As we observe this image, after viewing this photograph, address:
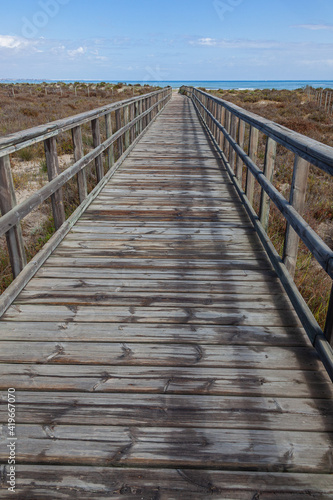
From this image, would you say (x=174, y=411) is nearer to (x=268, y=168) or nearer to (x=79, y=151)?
(x=268, y=168)

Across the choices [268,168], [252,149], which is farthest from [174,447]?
[252,149]

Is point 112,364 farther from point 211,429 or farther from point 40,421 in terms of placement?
point 211,429

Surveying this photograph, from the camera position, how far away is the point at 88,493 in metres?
1.60

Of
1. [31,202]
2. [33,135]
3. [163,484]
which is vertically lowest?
[163,484]

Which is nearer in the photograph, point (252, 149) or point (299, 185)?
point (299, 185)

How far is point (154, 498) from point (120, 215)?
3.68 meters

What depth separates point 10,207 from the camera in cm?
293

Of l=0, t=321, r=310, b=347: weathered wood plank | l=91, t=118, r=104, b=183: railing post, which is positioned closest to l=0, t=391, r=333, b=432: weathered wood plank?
l=0, t=321, r=310, b=347: weathered wood plank

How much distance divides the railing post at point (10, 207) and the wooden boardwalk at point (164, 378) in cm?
20

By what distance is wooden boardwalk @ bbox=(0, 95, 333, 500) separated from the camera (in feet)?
5.53

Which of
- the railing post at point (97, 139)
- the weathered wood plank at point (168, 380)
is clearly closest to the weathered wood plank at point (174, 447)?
the weathered wood plank at point (168, 380)

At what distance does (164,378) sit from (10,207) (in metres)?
1.59

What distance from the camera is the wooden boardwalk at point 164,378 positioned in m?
1.69

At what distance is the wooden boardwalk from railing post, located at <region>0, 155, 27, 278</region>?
203mm
